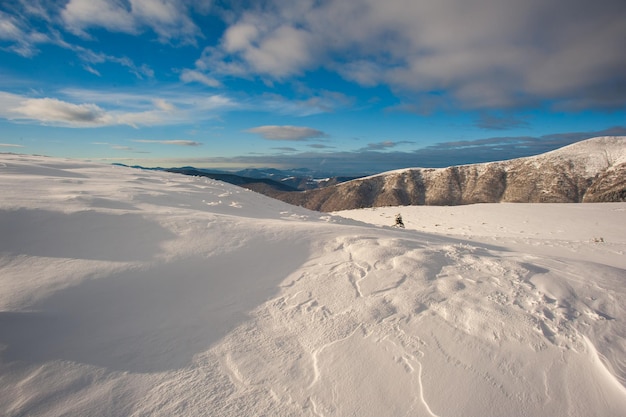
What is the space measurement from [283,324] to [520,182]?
109816 millimetres

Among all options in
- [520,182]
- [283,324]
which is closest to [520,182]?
[520,182]

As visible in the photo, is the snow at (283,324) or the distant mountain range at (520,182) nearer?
the snow at (283,324)

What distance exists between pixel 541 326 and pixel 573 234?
15.8m

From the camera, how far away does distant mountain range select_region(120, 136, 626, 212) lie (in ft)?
250

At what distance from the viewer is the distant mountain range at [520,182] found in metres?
76.1

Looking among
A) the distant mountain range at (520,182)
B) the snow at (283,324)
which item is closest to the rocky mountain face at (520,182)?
the distant mountain range at (520,182)

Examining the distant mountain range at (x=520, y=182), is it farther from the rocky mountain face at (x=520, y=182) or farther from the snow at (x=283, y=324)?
the snow at (x=283, y=324)

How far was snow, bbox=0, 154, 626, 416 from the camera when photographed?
91.7 inches

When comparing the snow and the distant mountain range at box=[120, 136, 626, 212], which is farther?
the distant mountain range at box=[120, 136, 626, 212]

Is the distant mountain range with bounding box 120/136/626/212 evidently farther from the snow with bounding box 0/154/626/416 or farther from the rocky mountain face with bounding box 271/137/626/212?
the snow with bounding box 0/154/626/416

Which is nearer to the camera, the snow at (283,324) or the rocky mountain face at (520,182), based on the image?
the snow at (283,324)

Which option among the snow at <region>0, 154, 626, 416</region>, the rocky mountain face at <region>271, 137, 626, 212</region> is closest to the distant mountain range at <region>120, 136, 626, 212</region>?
the rocky mountain face at <region>271, 137, 626, 212</region>

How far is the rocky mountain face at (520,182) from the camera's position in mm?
76125

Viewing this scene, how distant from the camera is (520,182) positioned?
88875mm
